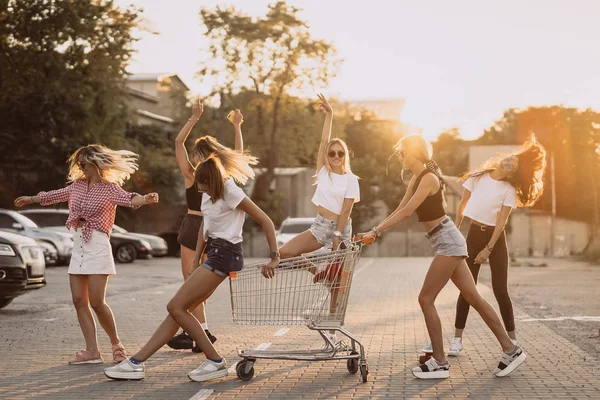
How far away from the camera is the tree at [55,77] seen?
4541 centimetres

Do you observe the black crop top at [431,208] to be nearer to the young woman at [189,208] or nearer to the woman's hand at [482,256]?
the woman's hand at [482,256]

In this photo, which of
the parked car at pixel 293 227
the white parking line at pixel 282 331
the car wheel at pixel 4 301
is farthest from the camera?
the parked car at pixel 293 227

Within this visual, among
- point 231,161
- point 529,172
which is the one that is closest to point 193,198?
point 231,161

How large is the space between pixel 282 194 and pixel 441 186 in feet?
168

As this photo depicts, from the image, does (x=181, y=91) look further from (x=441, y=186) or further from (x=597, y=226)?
(x=441, y=186)

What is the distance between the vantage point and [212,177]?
872cm

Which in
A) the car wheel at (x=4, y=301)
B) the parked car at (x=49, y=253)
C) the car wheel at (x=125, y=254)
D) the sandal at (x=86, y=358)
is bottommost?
the car wheel at (x=125, y=254)

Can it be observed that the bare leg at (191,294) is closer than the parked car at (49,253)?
Yes

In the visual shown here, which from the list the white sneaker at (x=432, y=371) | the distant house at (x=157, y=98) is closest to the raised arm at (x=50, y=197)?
the white sneaker at (x=432, y=371)

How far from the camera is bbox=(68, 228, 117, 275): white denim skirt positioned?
9992 millimetres

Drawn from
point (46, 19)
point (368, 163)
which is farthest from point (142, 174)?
point (368, 163)

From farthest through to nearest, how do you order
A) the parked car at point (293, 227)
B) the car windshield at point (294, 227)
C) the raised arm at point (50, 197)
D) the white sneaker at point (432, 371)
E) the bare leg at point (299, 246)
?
the car windshield at point (294, 227), the parked car at point (293, 227), the raised arm at point (50, 197), the bare leg at point (299, 246), the white sneaker at point (432, 371)

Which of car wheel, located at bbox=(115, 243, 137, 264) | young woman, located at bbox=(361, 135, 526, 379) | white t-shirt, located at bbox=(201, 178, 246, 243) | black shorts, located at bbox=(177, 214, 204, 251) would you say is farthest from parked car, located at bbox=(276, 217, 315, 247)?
white t-shirt, located at bbox=(201, 178, 246, 243)

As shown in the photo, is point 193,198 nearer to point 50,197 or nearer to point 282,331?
point 50,197
